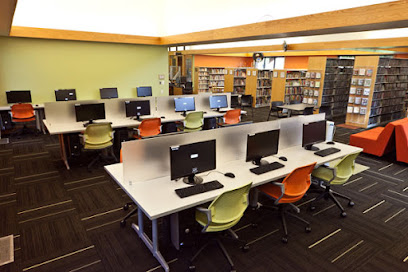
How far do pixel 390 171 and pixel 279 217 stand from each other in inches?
123

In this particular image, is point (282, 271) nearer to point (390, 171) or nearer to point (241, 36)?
point (390, 171)

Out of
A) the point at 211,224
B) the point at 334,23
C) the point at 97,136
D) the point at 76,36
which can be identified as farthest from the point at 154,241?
the point at 76,36

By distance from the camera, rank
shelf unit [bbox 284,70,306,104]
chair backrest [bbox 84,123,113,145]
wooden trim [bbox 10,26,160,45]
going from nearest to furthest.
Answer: chair backrest [bbox 84,123,113,145]
wooden trim [bbox 10,26,160,45]
shelf unit [bbox 284,70,306,104]

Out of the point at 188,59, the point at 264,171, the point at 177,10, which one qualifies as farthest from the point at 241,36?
the point at 188,59

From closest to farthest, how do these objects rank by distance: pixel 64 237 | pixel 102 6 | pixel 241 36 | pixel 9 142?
pixel 64 237 < pixel 241 36 < pixel 9 142 < pixel 102 6

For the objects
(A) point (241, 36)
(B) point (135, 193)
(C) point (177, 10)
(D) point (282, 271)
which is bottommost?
(D) point (282, 271)

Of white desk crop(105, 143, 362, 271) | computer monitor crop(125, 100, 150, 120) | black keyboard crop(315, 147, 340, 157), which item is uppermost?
computer monitor crop(125, 100, 150, 120)

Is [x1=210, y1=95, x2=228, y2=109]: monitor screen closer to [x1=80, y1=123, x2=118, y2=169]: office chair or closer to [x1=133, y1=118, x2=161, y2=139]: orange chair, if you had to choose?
[x1=133, y1=118, x2=161, y2=139]: orange chair

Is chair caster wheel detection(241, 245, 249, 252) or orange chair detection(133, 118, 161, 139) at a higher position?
orange chair detection(133, 118, 161, 139)

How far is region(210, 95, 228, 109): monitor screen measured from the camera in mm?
7137

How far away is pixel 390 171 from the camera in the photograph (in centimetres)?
523

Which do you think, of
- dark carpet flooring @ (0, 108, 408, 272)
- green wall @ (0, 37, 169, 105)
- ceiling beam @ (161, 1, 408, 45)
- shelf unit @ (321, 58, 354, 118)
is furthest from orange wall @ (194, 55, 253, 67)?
dark carpet flooring @ (0, 108, 408, 272)

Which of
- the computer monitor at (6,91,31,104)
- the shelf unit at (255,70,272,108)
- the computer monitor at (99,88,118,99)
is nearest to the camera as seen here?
the computer monitor at (6,91,31,104)

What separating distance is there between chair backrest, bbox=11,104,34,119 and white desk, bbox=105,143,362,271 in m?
4.93
